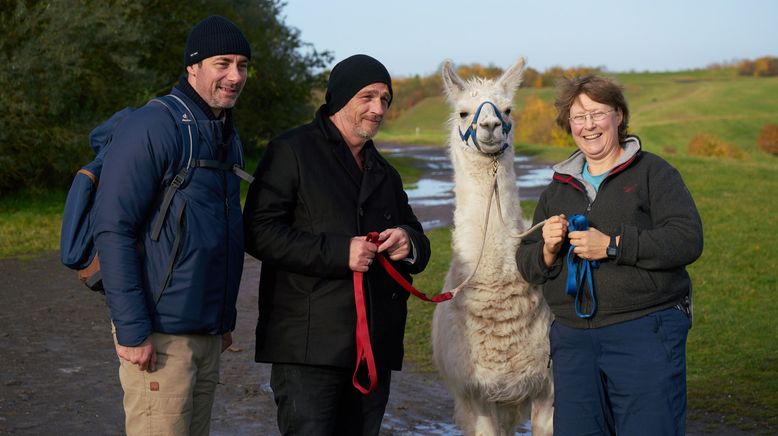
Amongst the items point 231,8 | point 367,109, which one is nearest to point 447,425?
point 367,109

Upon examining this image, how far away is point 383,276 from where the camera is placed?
11.7ft

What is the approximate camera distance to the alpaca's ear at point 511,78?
497 centimetres

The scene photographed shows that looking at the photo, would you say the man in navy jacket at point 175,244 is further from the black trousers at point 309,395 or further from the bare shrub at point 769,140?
the bare shrub at point 769,140

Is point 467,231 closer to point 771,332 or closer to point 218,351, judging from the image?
point 218,351

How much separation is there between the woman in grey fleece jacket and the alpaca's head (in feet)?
3.26

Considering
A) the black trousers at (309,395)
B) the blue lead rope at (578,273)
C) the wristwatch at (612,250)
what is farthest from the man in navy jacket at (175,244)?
the wristwatch at (612,250)

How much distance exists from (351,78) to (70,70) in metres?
13.9

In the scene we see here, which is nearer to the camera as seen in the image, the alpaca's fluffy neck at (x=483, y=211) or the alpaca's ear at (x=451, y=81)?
the alpaca's fluffy neck at (x=483, y=211)

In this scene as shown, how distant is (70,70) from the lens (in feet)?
53.0

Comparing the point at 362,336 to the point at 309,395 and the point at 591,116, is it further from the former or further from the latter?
the point at 591,116

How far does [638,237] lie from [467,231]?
161cm

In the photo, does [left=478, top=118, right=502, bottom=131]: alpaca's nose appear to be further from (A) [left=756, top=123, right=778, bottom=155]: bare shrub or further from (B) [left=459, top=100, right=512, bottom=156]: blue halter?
(A) [left=756, top=123, right=778, bottom=155]: bare shrub

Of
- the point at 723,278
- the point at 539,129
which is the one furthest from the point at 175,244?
the point at 539,129

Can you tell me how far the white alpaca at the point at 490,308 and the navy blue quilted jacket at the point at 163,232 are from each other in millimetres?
1608
